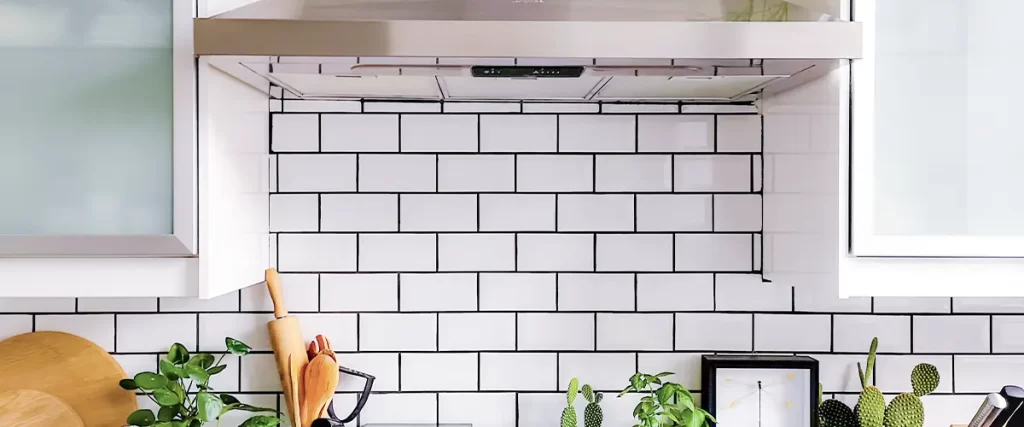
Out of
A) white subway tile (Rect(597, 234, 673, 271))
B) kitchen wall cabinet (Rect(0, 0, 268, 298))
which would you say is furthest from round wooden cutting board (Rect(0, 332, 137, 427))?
white subway tile (Rect(597, 234, 673, 271))

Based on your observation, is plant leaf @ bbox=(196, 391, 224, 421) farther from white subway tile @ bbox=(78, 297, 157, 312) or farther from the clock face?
the clock face

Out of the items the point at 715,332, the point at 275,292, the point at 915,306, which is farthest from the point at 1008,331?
the point at 275,292

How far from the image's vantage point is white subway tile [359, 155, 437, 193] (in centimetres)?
125

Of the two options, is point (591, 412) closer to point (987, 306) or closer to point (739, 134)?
point (739, 134)

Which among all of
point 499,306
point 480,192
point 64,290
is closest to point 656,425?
point 499,306

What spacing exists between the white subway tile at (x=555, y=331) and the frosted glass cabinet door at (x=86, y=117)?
0.62 m

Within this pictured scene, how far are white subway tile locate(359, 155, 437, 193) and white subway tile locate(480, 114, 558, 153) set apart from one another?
0.35 feet

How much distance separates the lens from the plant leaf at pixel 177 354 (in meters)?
1.20

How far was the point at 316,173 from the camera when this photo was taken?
4.08 ft

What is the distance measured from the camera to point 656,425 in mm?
1105

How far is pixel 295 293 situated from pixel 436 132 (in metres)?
0.39

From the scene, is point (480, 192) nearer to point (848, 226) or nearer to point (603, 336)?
point (603, 336)

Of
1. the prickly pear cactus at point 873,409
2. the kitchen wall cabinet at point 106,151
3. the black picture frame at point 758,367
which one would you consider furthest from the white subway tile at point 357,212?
the prickly pear cactus at point 873,409

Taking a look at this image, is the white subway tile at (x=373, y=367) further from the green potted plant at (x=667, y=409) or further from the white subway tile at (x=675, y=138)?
the white subway tile at (x=675, y=138)
